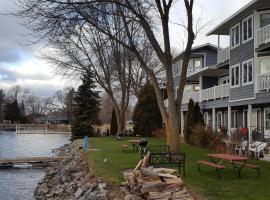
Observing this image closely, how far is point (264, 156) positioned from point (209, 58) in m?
26.0

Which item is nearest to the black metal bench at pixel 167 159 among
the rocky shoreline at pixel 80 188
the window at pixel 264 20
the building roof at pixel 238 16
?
the rocky shoreline at pixel 80 188

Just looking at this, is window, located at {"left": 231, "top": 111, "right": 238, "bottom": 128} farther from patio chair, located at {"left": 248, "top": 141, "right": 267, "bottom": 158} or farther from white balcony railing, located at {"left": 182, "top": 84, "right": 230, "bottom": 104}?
patio chair, located at {"left": 248, "top": 141, "right": 267, "bottom": 158}

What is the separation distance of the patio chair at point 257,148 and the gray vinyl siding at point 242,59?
16.5 ft

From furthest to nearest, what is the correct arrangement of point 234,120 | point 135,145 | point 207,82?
point 207,82
point 234,120
point 135,145

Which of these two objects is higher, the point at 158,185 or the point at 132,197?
the point at 158,185

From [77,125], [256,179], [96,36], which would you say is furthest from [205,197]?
[77,125]

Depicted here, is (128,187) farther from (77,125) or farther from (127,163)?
(77,125)

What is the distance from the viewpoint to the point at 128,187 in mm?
13852

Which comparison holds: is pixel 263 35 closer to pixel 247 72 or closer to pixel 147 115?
pixel 247 72

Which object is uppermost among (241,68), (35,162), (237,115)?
(241,68)

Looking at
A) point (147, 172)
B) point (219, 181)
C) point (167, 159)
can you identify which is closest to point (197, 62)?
point (167, 159)

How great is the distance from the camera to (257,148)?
80.6ft

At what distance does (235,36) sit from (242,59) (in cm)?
242

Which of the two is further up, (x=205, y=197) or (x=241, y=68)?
(x=241, y=68)
